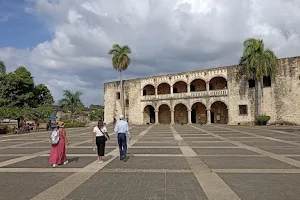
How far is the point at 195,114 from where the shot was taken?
38.5m

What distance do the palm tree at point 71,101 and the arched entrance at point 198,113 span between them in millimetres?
19394

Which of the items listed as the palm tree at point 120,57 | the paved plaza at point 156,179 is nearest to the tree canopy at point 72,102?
the palm tree at point 120,57

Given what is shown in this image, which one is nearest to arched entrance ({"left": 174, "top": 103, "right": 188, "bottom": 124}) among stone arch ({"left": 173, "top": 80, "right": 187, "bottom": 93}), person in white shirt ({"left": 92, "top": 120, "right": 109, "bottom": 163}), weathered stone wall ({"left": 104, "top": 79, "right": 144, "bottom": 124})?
stone arch ({"left": 173, "top": 80, "right": 187, "bottom": 93})

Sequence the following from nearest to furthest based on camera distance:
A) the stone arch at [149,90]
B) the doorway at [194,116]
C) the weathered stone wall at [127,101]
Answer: the doorway at [194,116] → the weathered stone wall at [127,101] → the stone arch at [149,90]

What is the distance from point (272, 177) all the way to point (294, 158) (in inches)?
124

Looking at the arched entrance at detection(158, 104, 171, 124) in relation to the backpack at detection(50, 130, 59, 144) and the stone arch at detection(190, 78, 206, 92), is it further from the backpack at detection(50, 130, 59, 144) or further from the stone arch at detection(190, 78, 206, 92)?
the backpack at detection(50, 130, 59, 144)

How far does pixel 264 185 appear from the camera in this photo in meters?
5.21

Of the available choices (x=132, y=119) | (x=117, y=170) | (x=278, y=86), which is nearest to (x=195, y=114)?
(x=132, y=119)

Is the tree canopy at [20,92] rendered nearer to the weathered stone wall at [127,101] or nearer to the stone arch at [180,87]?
the weathered stone wall at [127,101]

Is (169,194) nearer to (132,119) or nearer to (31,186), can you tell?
(31,186)

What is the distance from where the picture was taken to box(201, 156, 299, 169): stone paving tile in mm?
7031

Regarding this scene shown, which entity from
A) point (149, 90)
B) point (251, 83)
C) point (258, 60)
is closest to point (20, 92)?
point (149, 90)

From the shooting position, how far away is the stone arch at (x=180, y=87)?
128 feet

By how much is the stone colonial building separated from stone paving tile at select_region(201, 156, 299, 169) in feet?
75.8
